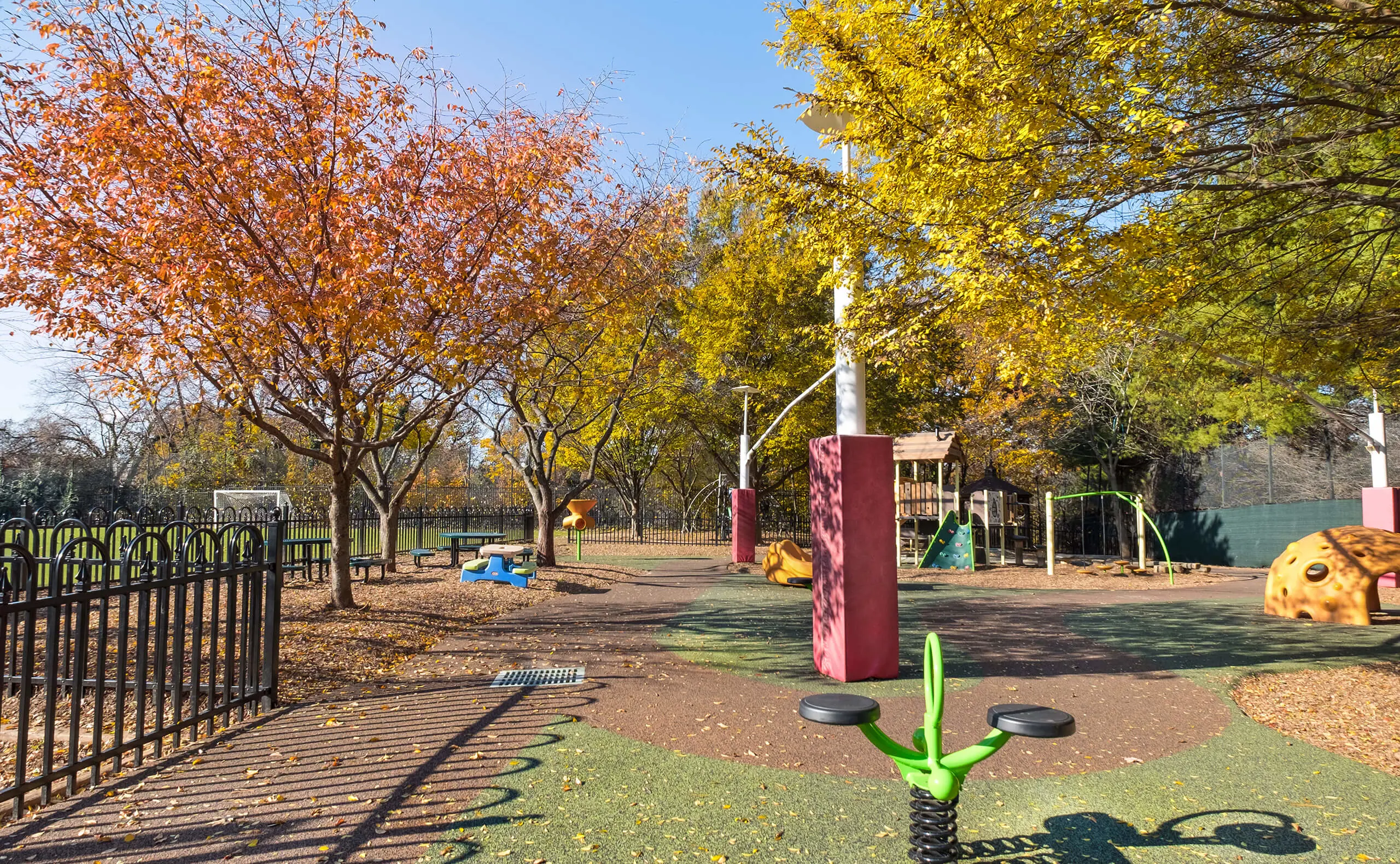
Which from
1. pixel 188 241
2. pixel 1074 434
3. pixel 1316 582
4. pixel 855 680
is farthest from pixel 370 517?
pixel 1074 434

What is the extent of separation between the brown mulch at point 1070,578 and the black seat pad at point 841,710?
14041mm

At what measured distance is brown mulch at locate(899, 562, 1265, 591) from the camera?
17.2 meters

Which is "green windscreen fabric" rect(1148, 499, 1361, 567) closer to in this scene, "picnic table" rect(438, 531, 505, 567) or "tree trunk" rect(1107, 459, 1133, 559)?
"tree trunk" rect(1107, 459, 1133, 559)

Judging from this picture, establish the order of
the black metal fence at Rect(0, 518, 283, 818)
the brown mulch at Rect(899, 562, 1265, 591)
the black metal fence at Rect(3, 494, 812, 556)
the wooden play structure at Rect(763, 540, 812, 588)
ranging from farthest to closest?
the black metal fence at Rect(3, 494, 812, 556) → the brown mulch at Rect(899, 562, 1265, 591) → the wooden play structure at Rect(763, 540, 812, 588) → the black metal fence at Rect(0, 518, 283, 818)

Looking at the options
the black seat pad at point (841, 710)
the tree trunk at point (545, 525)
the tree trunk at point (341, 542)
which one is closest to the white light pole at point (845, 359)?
the black seat pad at point (841, 710)

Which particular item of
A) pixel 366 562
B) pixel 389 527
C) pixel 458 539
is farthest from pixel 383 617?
pixel 458 539

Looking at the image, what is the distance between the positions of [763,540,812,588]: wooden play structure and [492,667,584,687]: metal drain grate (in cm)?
823

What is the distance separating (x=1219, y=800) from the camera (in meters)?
4.54

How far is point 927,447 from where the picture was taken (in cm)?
2156

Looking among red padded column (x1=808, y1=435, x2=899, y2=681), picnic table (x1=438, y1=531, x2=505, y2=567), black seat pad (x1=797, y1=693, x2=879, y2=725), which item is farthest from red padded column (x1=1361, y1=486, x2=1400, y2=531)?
picnic table (x1=438, y1=531, x2=505, y2=567)

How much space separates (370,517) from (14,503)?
1071cm

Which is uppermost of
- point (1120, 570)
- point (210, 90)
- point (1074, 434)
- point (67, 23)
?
point (67, 23)

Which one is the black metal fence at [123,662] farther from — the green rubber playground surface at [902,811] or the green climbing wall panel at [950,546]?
the green climbing wall panel at [950,546]

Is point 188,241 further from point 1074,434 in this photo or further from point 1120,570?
point 1074,434
